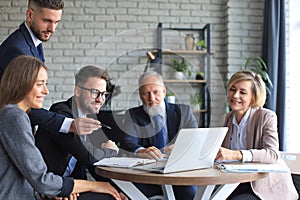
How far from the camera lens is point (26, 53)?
7.55ft

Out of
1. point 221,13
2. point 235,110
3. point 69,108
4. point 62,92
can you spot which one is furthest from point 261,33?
point 69,108

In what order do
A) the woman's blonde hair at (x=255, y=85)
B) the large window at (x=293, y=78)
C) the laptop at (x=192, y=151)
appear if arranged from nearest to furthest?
the laptop at (x=192, y=151), the woman's blonde hair at (x=255, y=85), the large window at (x=293, y=78)

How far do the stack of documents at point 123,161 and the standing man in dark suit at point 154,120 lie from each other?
61 mm

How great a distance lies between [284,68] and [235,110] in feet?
6.89

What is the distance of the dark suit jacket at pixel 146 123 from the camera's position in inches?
79.4

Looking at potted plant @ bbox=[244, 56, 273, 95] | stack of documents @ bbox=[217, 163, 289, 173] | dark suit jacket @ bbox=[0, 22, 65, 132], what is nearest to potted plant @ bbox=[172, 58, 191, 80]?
stack of documents @ bbox=[217, 163, 289, 173]

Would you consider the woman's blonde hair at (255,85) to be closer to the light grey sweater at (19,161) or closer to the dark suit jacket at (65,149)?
the dark suit jacket at (65,149)

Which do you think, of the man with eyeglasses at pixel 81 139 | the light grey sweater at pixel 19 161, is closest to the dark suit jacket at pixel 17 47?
the man with eyeglasses at pixel 81 139

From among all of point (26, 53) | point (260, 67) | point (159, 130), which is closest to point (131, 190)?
point (159, 130)

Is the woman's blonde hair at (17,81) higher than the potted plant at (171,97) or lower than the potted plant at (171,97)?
higher

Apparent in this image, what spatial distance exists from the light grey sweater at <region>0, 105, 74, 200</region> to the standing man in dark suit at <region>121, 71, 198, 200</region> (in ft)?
1.63

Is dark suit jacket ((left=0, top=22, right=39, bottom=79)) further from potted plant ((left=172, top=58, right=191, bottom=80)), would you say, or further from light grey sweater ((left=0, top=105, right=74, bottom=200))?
potted plant ((left=172, top=58, right=191, bottom=80))

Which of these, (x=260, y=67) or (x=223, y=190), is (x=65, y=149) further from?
(x=260, y=67)

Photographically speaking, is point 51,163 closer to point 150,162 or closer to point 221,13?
point 150,162
